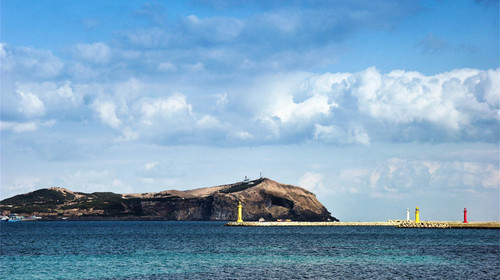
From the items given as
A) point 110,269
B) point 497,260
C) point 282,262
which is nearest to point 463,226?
point 497,260

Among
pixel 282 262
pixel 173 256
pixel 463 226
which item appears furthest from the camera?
pixel 463 226

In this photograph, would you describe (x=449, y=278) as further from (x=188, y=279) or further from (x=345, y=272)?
(x=188, y=279)

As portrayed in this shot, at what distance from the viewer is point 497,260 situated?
Result: 2598 inches

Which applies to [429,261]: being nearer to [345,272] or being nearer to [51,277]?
[345,272]

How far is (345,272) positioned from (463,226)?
120414 millimetres

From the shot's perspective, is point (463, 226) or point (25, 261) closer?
point (25, 261)

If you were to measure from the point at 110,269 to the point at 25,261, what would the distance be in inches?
621

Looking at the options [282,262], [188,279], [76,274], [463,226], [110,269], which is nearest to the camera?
[188,279]

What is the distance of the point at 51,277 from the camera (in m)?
52.1

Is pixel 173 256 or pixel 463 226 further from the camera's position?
pixel 463 226

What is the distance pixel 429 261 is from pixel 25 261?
48.6m

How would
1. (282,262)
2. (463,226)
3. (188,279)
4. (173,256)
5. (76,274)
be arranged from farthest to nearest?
(463,226)
(173,256)
(282,262)
(76,274)
(188,279)

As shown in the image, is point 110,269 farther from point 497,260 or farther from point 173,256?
point 497,260

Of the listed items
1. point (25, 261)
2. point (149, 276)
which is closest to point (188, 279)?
point (149, 276)
